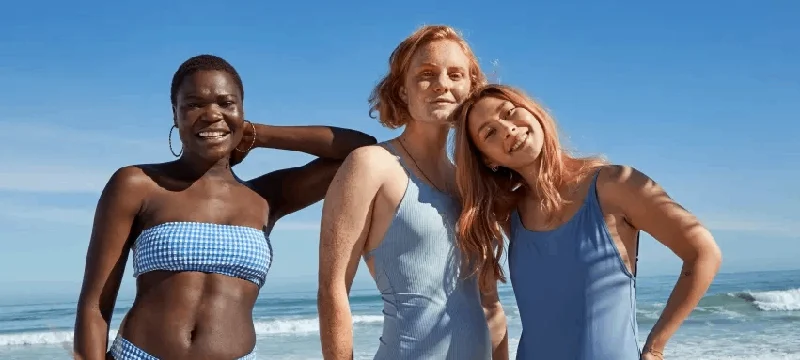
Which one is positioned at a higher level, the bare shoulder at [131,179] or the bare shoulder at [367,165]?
the bare shoulder at [367,165]

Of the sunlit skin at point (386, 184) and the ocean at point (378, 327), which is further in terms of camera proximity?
the ocean at point (378, 327)

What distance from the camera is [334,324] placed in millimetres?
3158

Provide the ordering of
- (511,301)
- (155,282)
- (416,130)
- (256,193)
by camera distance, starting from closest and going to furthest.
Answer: (155,282), (256,193), (416,130), (511,301)

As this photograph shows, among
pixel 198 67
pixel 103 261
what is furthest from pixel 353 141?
pixel 103 261

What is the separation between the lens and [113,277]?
296cm

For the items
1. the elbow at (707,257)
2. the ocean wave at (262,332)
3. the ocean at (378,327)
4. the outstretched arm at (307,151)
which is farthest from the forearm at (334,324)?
the ocean wave at (262,332)

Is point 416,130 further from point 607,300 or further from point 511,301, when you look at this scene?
point 511,301

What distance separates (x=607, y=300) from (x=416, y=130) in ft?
3.56

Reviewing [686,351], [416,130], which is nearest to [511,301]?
[686,351]

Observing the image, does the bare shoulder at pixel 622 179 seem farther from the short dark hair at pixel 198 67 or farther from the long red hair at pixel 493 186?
the short dark hair at pixel 198 67

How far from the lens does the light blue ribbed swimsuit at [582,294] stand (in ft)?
9.70

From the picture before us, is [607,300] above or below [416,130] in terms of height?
below

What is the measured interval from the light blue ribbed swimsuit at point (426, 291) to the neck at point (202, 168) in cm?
69

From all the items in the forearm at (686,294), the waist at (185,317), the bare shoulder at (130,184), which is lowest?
the waist at (185,317)
